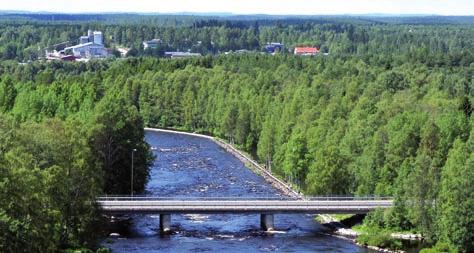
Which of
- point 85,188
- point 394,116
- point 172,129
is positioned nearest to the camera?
point 85,188

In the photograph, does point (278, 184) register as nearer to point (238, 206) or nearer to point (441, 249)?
point (238, 206)

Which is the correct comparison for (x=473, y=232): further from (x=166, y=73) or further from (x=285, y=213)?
(x=166, y=73)

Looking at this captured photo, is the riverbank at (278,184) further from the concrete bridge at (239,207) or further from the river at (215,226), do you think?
the concrete bridge at (239,207)

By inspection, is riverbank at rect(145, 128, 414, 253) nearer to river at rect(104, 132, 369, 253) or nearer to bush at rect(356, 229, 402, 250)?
bush at rect(356, 229, 402, 250)

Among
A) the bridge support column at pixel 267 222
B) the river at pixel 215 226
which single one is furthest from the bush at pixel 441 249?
the bridge support column at pixel 267 222

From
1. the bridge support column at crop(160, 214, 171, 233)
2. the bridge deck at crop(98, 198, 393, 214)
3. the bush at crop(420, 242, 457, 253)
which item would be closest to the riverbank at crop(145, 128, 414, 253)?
the bridge deck at crop(98, 198, 393, 214)

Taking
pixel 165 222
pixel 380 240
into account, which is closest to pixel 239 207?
pixel 165 222

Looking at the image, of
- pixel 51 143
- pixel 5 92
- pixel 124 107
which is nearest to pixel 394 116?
pixel 124 107
